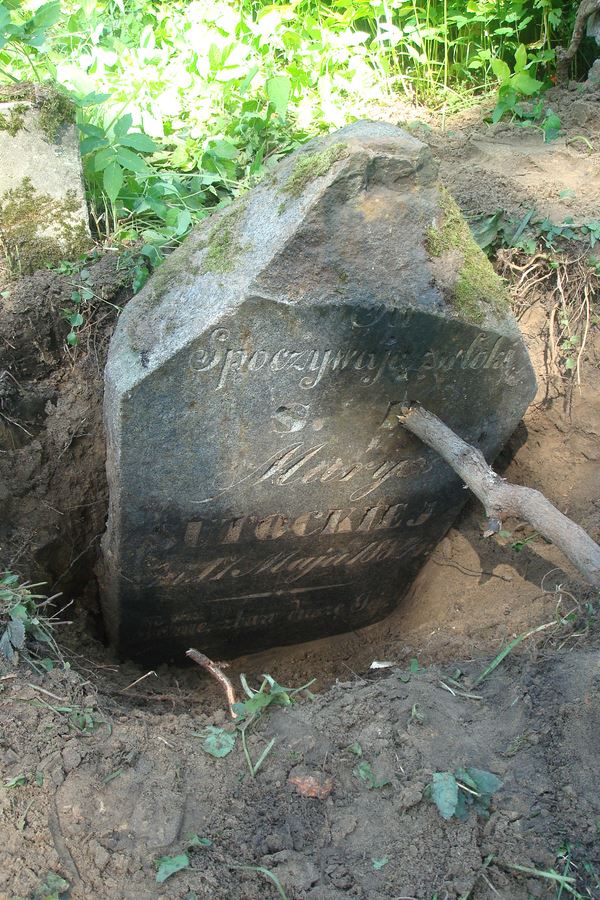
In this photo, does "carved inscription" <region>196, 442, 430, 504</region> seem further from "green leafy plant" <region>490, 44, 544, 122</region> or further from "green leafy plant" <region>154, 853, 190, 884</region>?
"green leafy plant" <region>490, 44, 544, 122</region>

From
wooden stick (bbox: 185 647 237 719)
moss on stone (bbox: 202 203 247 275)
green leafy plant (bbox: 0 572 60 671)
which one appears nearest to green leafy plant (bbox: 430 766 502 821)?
wooden stick (bbox: 185 647 237 719)

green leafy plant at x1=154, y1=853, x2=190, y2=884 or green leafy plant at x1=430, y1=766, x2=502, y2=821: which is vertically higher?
green leafy plant at x1=154, y1=853, x2=190, y2=884

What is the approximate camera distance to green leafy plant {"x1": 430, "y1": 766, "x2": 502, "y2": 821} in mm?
1822

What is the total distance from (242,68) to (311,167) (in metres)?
2.44

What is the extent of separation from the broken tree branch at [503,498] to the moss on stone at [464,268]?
380 mm

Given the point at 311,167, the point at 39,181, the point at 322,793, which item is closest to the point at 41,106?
the point at 39,181

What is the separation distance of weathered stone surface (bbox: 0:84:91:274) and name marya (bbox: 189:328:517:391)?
124 centimetres

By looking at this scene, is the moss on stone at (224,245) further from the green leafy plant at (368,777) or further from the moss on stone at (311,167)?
the green leafy plant at (368,777)

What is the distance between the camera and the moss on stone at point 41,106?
10.6 feet

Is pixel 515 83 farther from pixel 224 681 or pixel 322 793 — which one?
pixel 322 793

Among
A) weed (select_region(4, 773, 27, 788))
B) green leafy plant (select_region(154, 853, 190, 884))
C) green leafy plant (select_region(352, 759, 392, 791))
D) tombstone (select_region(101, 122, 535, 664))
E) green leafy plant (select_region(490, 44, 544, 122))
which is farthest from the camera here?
green leafy plant (select_region(490, 44, 544, 122))

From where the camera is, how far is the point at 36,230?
128 inches

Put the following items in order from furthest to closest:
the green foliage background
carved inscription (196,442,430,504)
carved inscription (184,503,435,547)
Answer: the green foliage background, carved inscription (184,503,435,547), carved inscription (196,442,430,504)

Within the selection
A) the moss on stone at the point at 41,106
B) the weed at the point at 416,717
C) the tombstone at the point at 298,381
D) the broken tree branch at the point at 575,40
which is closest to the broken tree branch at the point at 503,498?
the tombstone at the point at 298,381
